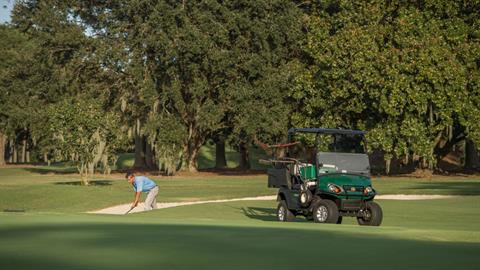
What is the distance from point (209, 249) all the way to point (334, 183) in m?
11.0

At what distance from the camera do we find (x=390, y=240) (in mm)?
16516

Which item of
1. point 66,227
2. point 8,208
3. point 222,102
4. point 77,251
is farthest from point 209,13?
point 77,251

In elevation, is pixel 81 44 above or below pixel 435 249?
above

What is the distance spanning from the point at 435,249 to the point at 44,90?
61.1 metres

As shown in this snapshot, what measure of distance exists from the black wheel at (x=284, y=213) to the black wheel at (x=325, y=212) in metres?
1.52

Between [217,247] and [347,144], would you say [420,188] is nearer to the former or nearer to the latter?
[347,144]

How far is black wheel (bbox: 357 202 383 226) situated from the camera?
80.3 feet

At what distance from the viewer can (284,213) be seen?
26156mm

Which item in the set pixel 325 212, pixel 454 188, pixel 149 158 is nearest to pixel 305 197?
pixel 325 212

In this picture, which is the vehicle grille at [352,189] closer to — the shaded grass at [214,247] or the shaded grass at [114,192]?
the shaded grass at [214,247]

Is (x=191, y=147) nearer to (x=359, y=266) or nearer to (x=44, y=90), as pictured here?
(x=44, y=90)

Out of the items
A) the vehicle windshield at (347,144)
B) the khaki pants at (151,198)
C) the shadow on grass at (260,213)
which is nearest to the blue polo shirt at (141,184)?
the khaki pants at (151,198)

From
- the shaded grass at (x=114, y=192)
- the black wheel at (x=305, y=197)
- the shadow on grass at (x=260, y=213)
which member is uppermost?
the black wheel at (x=305, y=197)

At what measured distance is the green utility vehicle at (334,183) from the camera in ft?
79.9
